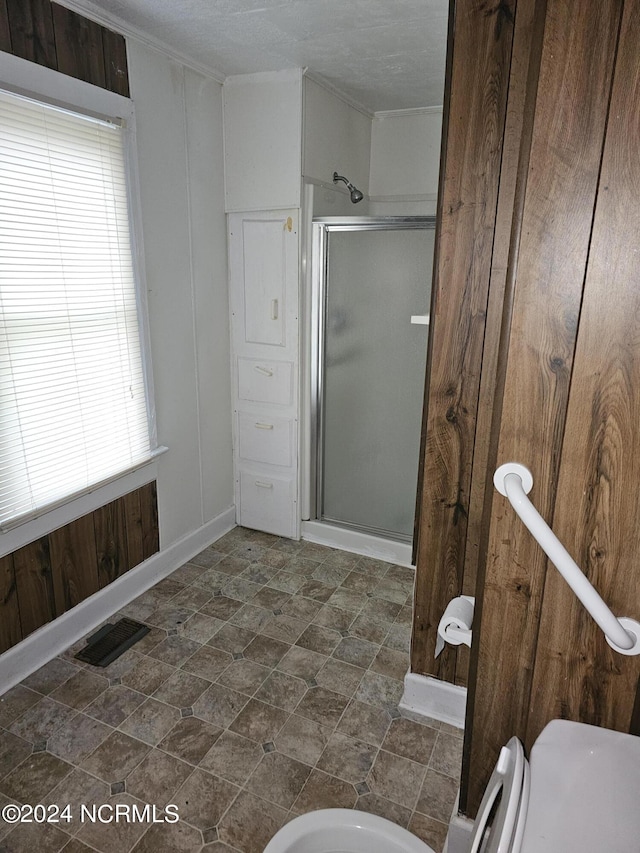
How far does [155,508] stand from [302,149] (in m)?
1.85

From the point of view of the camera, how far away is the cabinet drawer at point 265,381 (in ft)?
9.76

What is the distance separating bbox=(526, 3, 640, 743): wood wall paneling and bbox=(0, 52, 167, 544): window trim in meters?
1.78

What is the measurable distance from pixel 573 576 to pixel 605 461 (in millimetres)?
202

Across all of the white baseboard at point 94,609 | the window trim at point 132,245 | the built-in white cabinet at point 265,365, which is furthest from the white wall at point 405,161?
the white baseboard at point 94,609

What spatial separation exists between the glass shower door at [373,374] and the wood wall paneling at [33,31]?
1.37 metres

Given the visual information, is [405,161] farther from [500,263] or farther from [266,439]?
[500,263]

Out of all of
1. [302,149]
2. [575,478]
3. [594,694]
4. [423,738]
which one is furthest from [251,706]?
[302,149]

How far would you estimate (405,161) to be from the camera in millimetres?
3312

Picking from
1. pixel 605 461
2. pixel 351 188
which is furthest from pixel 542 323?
pixel 351 188

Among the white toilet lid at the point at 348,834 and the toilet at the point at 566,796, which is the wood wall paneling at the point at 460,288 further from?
the toilet at the point at 566,796

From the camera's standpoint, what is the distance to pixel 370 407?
293cm

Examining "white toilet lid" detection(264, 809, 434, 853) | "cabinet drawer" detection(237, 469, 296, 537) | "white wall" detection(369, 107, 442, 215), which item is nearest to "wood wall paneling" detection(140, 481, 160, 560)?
"cabinet drawer" detection(237, 469, 296, 537)

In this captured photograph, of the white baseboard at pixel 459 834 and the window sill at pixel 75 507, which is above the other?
the window sill at pixel 75 507

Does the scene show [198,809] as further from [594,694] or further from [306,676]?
[594,694]
